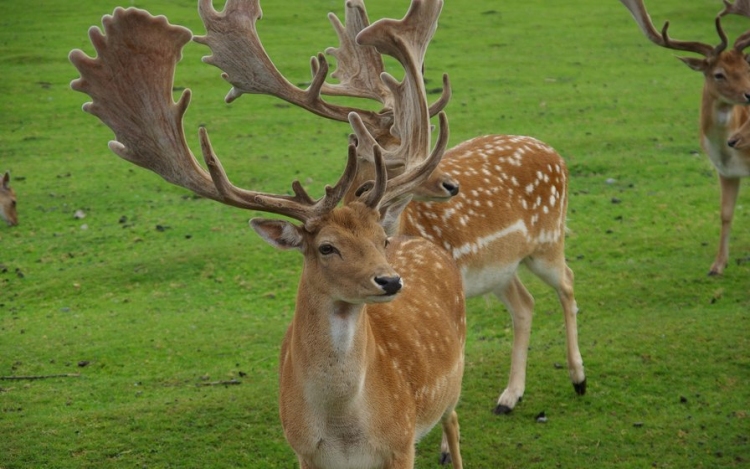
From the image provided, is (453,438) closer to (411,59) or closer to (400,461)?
(400,461)

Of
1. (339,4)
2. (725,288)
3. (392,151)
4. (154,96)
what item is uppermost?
(154,96)

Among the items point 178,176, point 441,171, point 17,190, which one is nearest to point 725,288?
point 441,171

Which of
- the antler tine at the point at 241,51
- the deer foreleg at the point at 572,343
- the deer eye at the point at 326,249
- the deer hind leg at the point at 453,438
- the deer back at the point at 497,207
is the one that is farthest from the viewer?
Result: the deer foreleg at the point at 572,343

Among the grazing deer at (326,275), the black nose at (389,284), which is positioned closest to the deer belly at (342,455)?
the grazing deer at (326,275)

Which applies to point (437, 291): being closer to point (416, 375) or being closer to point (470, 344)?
point (416, 375)

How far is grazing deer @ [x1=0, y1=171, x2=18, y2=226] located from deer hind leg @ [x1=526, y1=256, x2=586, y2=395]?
4.98 m

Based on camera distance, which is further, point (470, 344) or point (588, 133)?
point (588, 133)

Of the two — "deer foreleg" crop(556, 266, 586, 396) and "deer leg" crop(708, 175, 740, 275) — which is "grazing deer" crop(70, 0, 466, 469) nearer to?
"deer foreleg" crop(556, 266, 586, 396)

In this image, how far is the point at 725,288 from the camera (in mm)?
7395

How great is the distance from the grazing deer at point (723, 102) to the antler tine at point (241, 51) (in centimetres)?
354

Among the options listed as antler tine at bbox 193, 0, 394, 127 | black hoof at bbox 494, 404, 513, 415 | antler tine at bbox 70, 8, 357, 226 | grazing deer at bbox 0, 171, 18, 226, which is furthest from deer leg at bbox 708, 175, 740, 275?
grazing deer at bbox 0, 171, 18, 226

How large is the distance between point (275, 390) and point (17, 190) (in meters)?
5.11

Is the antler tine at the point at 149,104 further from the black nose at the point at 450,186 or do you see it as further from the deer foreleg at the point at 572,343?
the deer foreleg at the point at 572,343

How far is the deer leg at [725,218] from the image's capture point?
7691 millimetres
